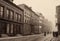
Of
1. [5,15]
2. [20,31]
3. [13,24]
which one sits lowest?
[20,31]

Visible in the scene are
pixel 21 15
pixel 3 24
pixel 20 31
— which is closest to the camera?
pixel 3 24

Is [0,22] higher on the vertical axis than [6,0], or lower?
lower

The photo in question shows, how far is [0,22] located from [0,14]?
1478mm

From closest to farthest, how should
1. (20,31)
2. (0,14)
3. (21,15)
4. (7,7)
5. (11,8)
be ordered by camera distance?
1. (0,14)
2. (7,7)
3. (11,8)
4. (20,31)
5. (21,15)

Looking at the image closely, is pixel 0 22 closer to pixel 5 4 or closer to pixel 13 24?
pixel 5 4

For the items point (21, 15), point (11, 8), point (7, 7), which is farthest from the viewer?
point (21, 15)

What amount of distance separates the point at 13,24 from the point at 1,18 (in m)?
6.39

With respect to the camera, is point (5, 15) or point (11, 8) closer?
point (5, 15)

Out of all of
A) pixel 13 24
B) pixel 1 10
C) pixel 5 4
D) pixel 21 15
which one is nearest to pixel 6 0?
pixel 5 4

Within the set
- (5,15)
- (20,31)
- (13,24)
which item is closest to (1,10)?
(5,15)

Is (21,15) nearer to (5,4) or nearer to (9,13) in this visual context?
(9,13)

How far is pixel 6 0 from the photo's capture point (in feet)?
75.0

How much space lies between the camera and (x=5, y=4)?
22.8 metres

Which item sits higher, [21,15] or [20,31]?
[21,15]
